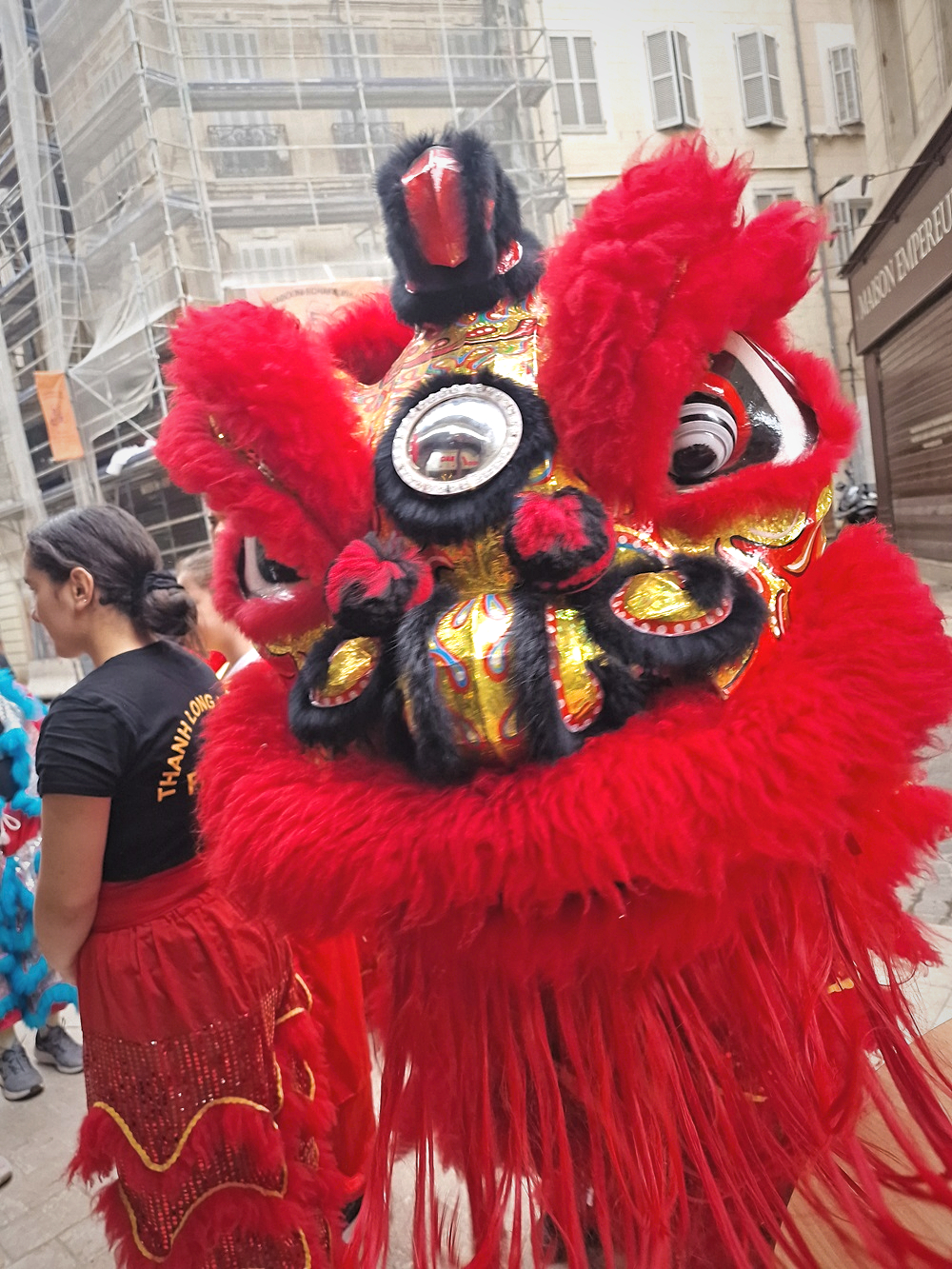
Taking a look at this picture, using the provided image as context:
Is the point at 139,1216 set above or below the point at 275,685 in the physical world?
below

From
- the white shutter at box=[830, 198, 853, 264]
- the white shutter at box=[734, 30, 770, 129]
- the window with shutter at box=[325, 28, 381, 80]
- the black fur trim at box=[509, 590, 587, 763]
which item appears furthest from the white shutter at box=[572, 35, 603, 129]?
the black fur trim at box=[509, 590, 587, 763]

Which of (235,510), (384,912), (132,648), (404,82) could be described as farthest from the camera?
(404,82)

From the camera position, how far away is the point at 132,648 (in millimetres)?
1210

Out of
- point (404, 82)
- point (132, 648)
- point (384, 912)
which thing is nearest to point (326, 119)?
point (404, 82)

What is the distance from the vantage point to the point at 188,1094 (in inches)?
42.8

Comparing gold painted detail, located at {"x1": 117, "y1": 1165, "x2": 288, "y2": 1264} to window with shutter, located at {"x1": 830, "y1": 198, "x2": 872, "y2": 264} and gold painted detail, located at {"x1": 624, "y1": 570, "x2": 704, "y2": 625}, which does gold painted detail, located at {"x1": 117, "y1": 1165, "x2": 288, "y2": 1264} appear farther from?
window with shutter, located at {"x1": 830, "y1": 198, "x2": 872, "y2": 264}

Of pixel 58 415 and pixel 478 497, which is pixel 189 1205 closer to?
pixel 478 497

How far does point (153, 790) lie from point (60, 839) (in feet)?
0.41

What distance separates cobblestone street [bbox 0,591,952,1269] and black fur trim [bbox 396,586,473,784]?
2.74 ft

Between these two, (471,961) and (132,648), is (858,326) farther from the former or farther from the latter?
(471,961)

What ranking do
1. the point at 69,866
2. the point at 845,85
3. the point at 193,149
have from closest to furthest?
the point at 69,866 → the point at 845,85 → the point at 193,149

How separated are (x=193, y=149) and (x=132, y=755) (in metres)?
3.42

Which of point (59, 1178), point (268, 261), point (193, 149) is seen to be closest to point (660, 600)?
point (59, 1178)

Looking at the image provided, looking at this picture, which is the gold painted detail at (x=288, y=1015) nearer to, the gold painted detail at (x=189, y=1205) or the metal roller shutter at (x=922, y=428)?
the gold painted detail at (x=189, y=1205)
